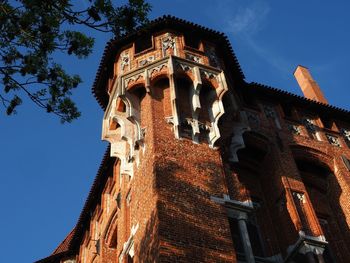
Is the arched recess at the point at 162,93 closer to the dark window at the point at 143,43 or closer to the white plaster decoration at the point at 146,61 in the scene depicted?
the white plaster decoration at the point at 146,61

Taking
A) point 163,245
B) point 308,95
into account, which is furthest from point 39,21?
point 308,95

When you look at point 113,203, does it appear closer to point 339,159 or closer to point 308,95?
point 339,159

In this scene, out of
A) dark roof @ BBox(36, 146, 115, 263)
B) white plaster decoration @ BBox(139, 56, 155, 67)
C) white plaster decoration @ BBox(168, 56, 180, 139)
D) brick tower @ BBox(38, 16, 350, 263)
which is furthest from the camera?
dark roof @ BBox(36, 146, 115, 263)

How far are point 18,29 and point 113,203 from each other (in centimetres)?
907

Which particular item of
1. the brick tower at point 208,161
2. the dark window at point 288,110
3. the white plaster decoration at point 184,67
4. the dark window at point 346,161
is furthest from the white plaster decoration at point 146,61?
the dark window at point 346,161

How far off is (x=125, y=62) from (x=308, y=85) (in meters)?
10.2

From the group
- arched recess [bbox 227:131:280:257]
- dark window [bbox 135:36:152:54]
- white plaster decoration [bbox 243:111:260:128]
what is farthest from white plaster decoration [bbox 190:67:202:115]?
white plaster decoration [bbox 243:111:260:128]

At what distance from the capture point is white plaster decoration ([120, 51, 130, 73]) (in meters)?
15.0

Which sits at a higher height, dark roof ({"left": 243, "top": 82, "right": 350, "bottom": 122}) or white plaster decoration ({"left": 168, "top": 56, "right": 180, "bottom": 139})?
dark roof ({"left": 243, "top": 82, "right": 350, "bottom": 122})

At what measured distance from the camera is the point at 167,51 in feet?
48.6

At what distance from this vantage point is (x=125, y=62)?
1525 cm

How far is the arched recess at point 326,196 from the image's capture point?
13555 mm

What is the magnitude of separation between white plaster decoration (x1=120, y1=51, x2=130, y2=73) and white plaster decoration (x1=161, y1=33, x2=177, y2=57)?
106 centimetres

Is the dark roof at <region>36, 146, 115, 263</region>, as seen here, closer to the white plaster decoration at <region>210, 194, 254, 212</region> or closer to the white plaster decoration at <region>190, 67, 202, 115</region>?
the white plaster decoration at <region>190, 67, 202, 115</region>
